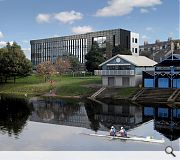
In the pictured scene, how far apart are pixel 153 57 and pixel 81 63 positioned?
1137 centimetres

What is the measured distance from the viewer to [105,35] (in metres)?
17.3

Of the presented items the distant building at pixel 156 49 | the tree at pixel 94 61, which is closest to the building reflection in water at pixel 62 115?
the tree at pixel 94 61

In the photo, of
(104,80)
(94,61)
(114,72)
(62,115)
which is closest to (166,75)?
(114,72)

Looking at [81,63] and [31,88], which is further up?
[81,63]

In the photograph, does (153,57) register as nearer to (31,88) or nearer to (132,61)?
(132,61)

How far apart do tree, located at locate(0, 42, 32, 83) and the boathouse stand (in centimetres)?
1367

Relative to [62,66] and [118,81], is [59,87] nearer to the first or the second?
[62,66]

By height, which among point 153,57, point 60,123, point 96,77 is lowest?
point 60,123

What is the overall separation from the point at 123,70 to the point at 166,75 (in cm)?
387

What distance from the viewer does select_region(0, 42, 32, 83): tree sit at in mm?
32125

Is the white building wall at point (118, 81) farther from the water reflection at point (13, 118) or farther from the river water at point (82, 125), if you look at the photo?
the water reflection at point (13, 118)

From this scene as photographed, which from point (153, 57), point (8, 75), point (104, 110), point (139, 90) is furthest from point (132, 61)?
point (8, 75)

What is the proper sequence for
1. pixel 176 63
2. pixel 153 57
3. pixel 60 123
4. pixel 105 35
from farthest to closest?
pixel 153 57, pixel 176 63, pixel 105 35, pixel 60 123

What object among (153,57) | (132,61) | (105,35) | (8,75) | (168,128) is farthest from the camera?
(153,57)
